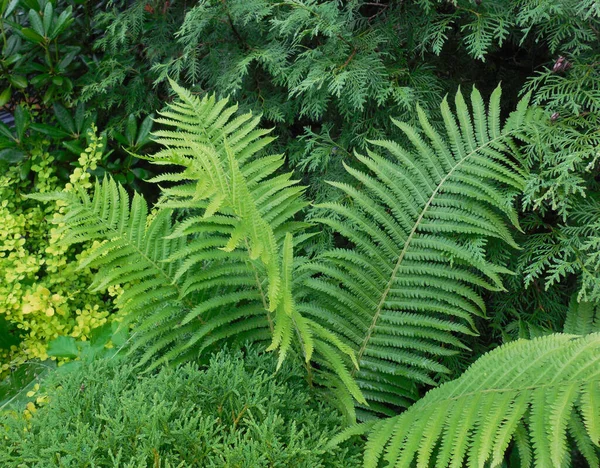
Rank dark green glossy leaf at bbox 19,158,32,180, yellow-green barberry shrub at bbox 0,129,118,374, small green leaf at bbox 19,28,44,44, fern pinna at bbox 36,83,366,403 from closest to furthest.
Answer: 1. fern pinna at bbox 36,83,366,403
2. yellow-green barberry shrub at bbox 0,129,118,374
3. small green leaf at bbox 19,28,44,44
4. dark green glossy leaf at bbox 19,158,32,180

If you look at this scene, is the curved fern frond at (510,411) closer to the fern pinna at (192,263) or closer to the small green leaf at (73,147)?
the fern pinna at (192,263)

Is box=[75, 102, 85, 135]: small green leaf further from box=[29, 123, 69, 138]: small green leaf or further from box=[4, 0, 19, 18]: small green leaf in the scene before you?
box=[4, 0, 19, 18]: small green leaf

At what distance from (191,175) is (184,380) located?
480 mm

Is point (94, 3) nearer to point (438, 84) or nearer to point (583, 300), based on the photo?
point (438, 84)

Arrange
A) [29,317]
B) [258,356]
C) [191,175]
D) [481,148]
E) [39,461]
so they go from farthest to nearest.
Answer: [29,317], [481,148], [258,356], [191,175], [39,461]

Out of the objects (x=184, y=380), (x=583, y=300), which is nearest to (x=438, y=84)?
(x=583, y=300)

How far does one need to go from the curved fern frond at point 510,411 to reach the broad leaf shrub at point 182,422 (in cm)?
16

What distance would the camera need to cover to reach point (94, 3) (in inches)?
112

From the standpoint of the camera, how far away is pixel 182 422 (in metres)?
1.32

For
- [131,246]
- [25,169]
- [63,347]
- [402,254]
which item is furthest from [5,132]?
[402,254]

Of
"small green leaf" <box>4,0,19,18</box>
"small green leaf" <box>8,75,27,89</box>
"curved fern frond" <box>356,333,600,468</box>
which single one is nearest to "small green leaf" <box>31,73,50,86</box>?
"small green leaf" <box>8,75,27,89</box>

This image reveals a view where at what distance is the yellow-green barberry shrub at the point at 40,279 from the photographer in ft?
6.85

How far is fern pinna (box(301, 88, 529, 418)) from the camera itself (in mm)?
1604

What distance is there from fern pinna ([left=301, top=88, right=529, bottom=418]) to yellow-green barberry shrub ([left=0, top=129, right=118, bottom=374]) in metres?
0.89
